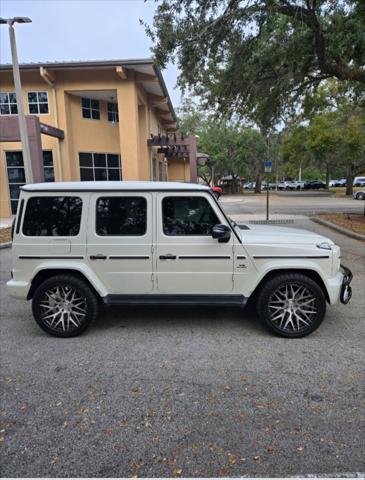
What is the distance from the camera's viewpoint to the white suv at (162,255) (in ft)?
12.8

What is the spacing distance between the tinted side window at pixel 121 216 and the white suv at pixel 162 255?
1cm

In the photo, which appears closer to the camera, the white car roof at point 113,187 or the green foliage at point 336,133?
the white car roof at point 113,187

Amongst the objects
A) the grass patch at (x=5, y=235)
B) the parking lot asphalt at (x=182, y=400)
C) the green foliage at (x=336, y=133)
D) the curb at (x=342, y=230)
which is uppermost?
the green foliage at (x=336, y=133)

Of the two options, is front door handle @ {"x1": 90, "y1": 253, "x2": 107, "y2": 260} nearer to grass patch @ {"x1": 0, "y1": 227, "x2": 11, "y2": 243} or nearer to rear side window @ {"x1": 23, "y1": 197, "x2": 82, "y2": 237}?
rear side window @ {"x1": 23, "y1": 197, "x2": 82, "y2": 237}

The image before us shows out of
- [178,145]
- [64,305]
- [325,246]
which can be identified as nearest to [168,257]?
[64,305]

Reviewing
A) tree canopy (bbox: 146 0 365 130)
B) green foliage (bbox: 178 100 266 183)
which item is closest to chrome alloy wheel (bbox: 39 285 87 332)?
tree canopy (bbox: 146 0 365 130)

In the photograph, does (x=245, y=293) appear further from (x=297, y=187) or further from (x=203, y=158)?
(x=297, y=187)

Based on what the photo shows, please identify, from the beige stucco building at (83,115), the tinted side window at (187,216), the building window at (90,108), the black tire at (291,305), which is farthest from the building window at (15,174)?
the black tire at (291,305)

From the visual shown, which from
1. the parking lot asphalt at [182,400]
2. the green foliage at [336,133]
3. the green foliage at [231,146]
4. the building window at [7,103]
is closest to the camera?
the parking lot asphalt at [182,400]

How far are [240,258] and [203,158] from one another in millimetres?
26105

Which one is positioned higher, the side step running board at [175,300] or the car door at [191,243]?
the car door at [191,243]

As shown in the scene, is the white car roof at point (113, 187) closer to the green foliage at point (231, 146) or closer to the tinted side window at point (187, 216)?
the tinted side window at point (187, 216)

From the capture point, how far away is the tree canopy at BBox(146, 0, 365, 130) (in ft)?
24.9

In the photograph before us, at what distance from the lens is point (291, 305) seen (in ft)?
12.9
